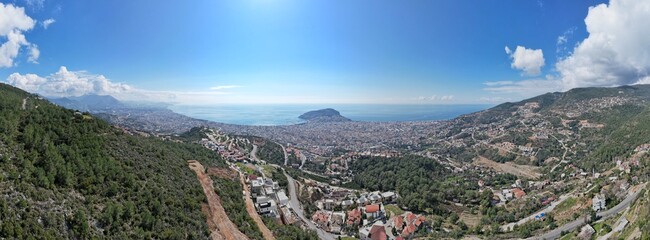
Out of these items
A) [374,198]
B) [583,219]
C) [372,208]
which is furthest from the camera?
[374,198]

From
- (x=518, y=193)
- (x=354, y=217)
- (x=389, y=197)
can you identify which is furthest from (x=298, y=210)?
(x=518, y=193)

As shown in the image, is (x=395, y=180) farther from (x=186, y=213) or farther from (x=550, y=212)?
(x=186, y=213)

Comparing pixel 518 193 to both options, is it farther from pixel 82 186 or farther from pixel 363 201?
pixel 82 186

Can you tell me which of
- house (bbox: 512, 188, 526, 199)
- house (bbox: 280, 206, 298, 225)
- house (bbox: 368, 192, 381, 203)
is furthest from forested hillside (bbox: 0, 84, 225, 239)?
house (bbox: 512, 188, 526, 199)

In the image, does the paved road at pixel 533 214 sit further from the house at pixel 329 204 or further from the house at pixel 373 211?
the house at pixel 329 204

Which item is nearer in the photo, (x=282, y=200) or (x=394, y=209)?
(x=282, y=200)

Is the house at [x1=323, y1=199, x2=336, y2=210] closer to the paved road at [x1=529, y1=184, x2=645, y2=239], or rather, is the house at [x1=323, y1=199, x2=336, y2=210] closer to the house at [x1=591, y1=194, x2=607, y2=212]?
the paved road at [x1=529, y1=184, x2=645, y2=239]
